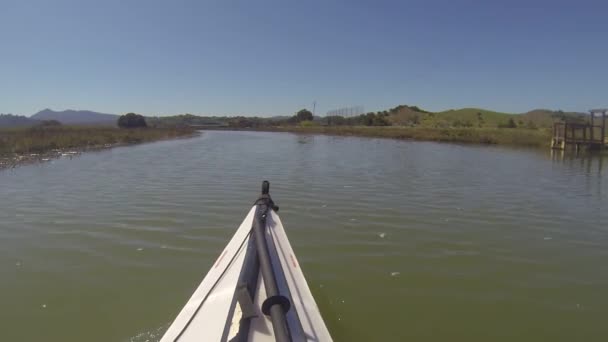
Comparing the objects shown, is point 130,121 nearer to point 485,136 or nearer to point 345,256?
point 485,136

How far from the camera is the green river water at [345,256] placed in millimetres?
4168

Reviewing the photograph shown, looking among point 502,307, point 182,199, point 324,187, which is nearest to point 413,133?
point 324,187

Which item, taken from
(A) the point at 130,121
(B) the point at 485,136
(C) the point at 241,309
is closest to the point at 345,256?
(C) the point at 241,309

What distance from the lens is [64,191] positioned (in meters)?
11.1

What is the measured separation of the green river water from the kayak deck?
91 centimetres

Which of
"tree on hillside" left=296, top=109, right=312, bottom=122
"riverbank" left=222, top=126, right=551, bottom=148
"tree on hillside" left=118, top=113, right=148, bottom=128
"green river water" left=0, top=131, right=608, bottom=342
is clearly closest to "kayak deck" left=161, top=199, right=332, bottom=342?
"green river water" left=0, top=131, right=608, bottom=342

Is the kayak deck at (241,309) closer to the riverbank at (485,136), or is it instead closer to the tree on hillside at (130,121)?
the riverbank at (485,136)

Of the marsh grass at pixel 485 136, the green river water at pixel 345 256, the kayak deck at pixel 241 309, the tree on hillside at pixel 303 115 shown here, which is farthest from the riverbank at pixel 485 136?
the tree on hillside at pixel 303 115

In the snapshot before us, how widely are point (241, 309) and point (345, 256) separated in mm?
3494

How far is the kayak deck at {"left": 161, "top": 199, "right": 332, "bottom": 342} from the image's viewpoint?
2703 mm

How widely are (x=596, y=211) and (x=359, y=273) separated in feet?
27.1

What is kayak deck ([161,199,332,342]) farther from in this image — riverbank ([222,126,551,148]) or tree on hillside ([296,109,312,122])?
tree on hillside ([296,109,312,122])

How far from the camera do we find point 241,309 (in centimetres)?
282

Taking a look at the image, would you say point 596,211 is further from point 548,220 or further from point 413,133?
point 413,133
